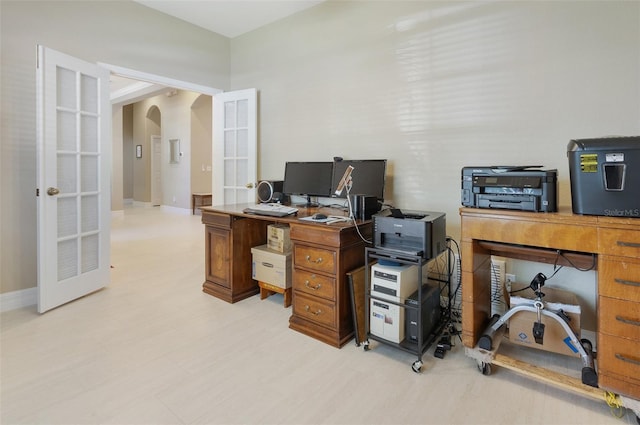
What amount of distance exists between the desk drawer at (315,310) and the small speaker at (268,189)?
117cm

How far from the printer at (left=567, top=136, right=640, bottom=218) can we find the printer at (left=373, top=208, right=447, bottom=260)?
0.68 metres

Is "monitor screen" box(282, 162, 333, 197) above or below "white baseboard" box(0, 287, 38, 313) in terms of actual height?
above

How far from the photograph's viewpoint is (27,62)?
2719mm

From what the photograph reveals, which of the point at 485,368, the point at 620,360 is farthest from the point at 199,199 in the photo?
the point at 620,360

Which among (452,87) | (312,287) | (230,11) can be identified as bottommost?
(312,287)

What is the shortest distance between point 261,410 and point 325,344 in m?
0.69

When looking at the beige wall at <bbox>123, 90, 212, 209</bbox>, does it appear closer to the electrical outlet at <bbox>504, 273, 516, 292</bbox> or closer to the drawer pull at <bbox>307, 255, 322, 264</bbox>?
the drawer pull at <bbox>307, 255, 322, 264</bbox>

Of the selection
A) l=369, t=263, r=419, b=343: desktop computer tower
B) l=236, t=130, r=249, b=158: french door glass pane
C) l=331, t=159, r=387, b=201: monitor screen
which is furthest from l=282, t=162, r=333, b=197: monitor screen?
l=369, t=263, r=419, b=343: desktop computer tower

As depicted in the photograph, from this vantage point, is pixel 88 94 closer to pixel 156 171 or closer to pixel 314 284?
pixel 314 284

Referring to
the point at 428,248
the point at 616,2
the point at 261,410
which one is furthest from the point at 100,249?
the point at 616,2

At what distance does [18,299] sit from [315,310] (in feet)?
8.25

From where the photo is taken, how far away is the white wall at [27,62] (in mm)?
2641

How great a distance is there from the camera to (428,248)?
1880 millimetres

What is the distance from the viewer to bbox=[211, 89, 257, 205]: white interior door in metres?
3.86
